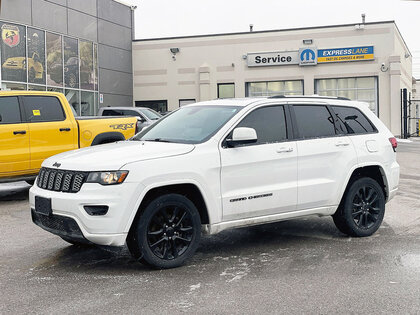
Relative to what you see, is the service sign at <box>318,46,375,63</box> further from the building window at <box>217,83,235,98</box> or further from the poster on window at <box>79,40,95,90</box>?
the poster on window at <box>79,40,95,90</box>

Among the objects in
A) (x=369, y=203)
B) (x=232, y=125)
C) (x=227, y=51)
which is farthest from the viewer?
(x=227, y=51)

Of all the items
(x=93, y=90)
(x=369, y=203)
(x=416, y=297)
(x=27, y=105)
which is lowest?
(x=416, y=297)

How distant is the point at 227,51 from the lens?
36812mm

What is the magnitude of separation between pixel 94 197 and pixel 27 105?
19.7 feet

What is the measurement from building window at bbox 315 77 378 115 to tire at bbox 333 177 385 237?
28.2 meters

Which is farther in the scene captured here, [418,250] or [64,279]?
[418,250]

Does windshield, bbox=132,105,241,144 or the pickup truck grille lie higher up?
windshield, bbox=132,105,241,144

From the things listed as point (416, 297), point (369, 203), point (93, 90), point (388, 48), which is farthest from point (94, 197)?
point (388, 48)

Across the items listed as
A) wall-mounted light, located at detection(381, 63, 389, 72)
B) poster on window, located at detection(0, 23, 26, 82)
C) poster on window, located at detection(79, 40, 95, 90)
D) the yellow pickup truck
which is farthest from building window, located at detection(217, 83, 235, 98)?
the yellow pickup truck

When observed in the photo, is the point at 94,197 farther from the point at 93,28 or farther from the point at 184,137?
the point at 93,28

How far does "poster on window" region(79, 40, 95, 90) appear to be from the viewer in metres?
31.6

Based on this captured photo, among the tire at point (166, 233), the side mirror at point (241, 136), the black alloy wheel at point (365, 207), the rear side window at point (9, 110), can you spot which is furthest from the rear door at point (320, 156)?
the rear side window at point (9, 110)

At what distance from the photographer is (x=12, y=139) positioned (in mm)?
10414

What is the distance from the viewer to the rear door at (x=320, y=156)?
267 inches
